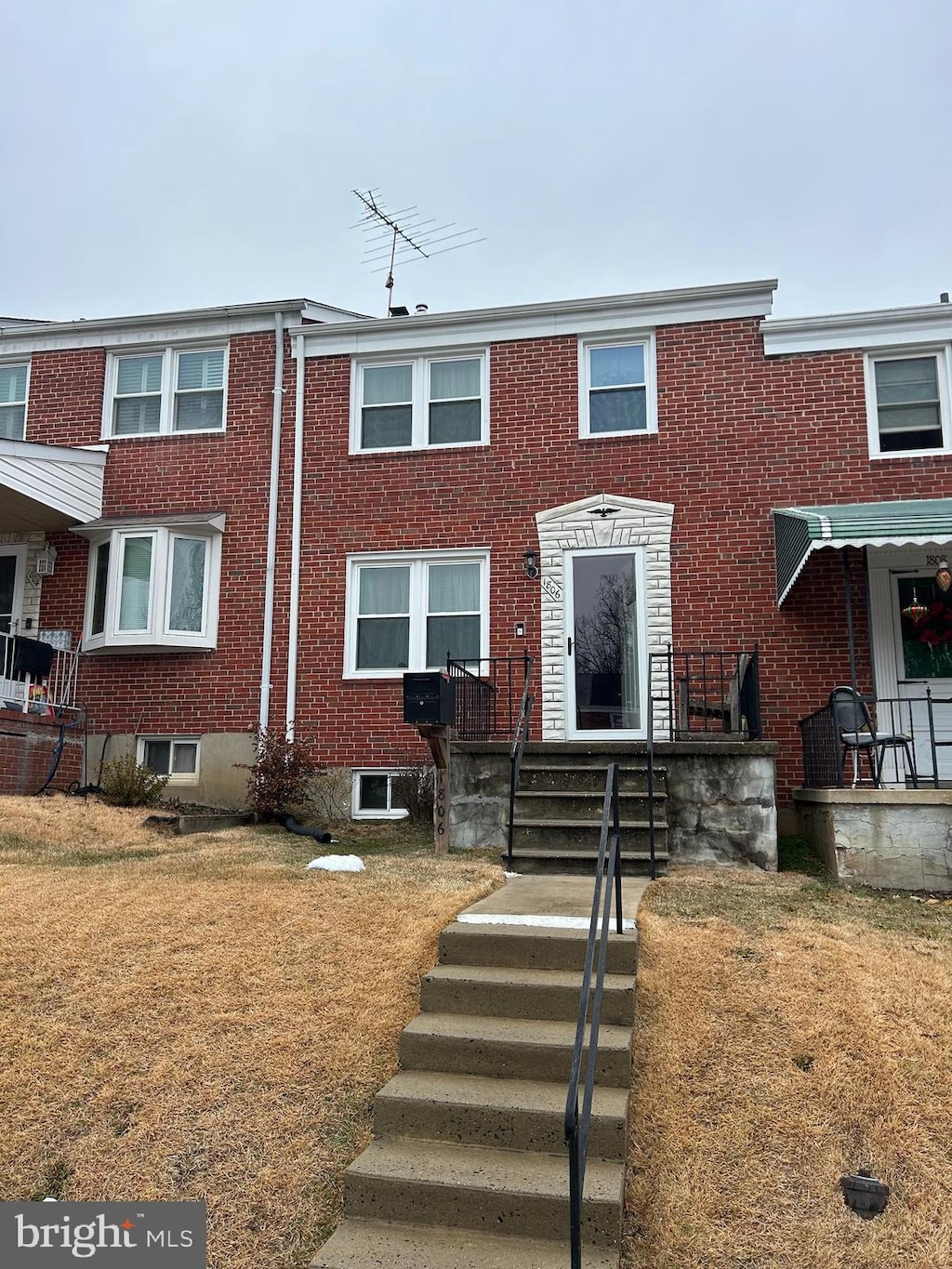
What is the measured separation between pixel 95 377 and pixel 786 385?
8896 mm

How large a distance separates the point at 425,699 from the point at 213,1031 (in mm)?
4359

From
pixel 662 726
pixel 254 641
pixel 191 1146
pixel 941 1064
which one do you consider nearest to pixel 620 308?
pixel 662 726

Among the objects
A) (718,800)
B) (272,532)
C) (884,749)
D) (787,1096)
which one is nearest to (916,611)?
(884,749)

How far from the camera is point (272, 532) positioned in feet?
41.1

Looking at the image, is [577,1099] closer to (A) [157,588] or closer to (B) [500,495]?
(B) [500,495]

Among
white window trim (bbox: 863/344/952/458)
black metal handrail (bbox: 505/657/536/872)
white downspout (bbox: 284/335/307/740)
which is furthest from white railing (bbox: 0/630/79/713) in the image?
white window trim (bbox: 863/344/952/458)

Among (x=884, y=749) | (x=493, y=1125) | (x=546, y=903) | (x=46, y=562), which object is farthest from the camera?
(x=46, y=562)

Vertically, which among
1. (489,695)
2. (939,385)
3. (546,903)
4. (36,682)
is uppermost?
(939,385)

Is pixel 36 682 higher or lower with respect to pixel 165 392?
lower

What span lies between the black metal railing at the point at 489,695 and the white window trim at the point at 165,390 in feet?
15.8

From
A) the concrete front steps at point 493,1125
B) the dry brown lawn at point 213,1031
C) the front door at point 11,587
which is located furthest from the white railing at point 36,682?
the concrete front steps at point 493,1125

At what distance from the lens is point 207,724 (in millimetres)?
12250

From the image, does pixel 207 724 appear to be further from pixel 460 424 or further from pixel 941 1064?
pixel 941 1064

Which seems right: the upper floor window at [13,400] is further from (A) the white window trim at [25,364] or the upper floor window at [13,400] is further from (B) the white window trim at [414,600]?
(B) the white window trim at [414,600]
